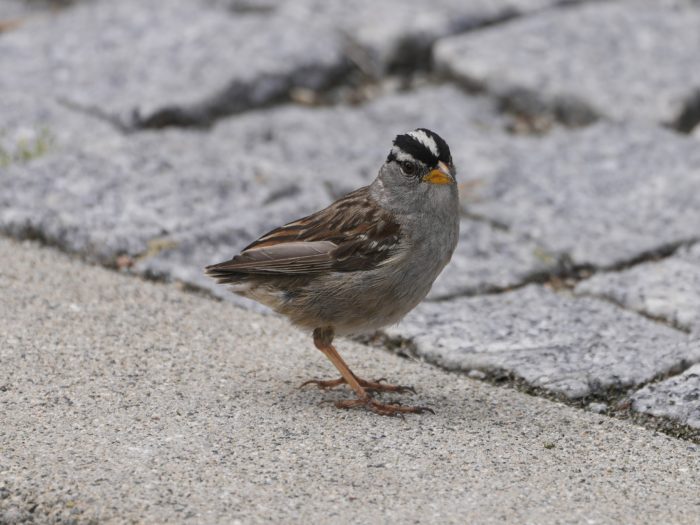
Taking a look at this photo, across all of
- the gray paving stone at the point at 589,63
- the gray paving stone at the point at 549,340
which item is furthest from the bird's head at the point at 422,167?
the gray paving stone at the point at 589,63

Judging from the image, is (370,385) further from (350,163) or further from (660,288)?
(350,163)

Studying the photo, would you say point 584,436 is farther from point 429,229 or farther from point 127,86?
point 127,86

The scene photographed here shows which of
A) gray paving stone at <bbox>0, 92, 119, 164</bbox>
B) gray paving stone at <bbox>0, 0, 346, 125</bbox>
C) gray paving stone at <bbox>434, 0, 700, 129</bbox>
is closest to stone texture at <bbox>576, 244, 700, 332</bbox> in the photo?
gray paving stone at <bbox>434, 0, 700, 129</bbox>

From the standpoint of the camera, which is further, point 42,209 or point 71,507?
point 42,209

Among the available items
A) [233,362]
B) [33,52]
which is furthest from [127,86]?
[233,362]

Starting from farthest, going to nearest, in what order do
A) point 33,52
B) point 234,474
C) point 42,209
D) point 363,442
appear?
1. point 33,52
2. point 42,209
3. point 363,442
4. point 234,474

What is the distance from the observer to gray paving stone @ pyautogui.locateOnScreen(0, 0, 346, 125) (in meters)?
6.19

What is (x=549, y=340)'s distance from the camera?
14.0ft

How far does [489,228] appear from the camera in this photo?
524 cm

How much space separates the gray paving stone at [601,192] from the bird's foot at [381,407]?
1512 mm

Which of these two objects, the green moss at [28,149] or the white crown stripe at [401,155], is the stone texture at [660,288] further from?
the green moss at [28,149]

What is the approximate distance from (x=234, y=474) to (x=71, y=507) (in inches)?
17.8

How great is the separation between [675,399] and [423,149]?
3.88 ft

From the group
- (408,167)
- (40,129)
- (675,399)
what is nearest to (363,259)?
(408,167)
